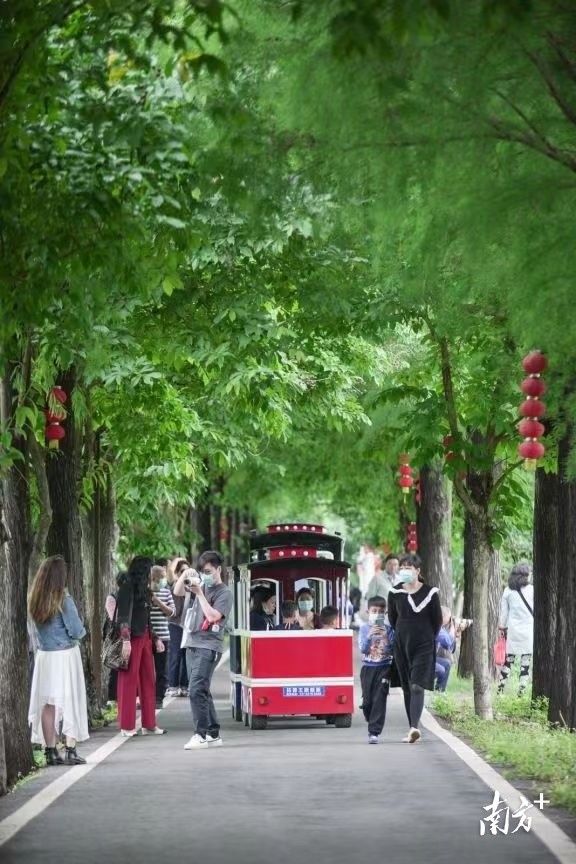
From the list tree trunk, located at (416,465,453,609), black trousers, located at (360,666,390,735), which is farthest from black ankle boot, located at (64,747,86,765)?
tree trunk, located at (416,465,453,609)

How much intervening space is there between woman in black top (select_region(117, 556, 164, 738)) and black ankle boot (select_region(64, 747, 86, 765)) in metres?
3.45

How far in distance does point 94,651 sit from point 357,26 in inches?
602

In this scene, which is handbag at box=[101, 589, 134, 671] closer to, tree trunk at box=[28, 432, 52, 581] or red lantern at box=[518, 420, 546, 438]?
tree trunk at box=[28, 432, 52, 581]

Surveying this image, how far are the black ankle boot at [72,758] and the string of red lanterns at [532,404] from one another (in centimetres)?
483

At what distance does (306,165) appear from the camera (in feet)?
37.8

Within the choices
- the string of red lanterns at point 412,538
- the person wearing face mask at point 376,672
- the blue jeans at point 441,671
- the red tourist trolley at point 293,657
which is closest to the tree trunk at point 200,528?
the string of red lanterns at point 412,538

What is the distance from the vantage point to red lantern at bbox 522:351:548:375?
14797 millimetres

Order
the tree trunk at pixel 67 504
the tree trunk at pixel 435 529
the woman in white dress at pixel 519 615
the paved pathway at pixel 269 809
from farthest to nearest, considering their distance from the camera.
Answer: the tree trunk at pixel 435 529 < the woman in white dress at pixel 519 615 < the tree trunk at pixel 67 504 < the paved pathway at pixel 269 809

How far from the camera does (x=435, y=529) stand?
32.7 m

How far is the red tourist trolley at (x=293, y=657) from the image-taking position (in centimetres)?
2056

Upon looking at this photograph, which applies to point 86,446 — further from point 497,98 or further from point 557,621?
point 497,98

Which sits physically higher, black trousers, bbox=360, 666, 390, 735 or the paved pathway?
black trousers, bbox=360, 666, 390, 735

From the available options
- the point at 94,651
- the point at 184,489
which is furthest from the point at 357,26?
the point at 184,489

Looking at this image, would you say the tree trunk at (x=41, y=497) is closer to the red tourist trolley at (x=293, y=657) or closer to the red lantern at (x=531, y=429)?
the red tourist trolley at (x=293, y=657)
